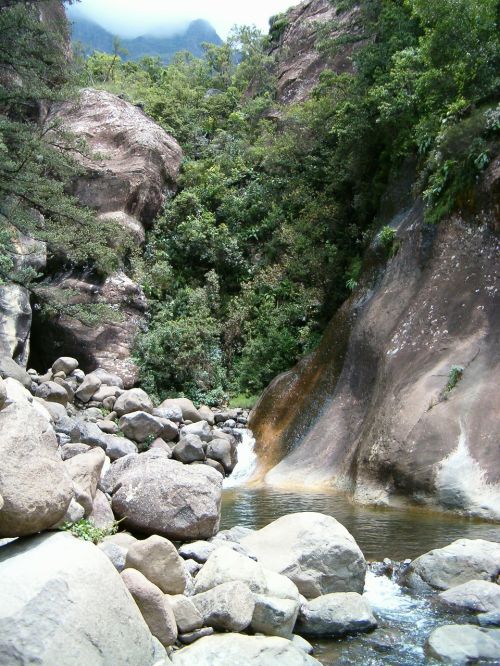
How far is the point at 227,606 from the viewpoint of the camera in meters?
5.75

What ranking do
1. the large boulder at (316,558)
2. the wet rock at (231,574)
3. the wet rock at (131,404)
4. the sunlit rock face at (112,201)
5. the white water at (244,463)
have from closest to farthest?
the wet rock at (231,574) → the large boulder at (316,558) → the white water at (244,463) → the wet rock at (131,404) → the sunlit rock face at (112,201)

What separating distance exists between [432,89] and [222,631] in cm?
1659

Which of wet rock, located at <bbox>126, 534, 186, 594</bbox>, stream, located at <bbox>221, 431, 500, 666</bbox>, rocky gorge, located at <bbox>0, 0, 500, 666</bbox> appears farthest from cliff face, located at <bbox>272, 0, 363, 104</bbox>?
wet rock, located at <bbox>126, 534, 186, 594</bbox>

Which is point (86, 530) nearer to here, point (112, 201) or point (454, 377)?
point (454, 377)

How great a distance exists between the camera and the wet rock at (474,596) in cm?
686

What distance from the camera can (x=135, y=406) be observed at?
59.9 feet

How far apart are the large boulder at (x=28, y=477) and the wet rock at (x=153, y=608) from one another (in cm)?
90

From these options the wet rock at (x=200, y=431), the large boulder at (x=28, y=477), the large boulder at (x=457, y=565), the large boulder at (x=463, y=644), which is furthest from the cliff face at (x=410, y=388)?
the large boulder at (x=28, y=477)

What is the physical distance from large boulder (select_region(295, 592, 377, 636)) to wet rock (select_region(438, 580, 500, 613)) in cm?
106

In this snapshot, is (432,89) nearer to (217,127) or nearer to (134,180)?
(134,180)

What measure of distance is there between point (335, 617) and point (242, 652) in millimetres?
1518

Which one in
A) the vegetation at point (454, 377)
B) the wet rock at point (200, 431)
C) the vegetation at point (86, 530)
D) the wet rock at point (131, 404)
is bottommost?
the vegetation at point (86, 530)

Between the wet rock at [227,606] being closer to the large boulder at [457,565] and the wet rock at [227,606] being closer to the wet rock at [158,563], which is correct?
the wet rock at [158,563]

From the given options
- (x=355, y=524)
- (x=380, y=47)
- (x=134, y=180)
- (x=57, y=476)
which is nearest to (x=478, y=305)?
(x=355, y=524)
